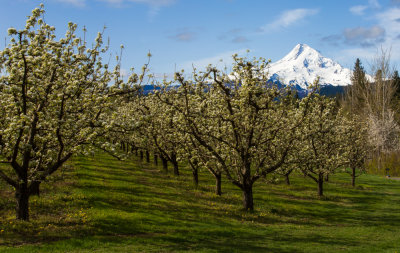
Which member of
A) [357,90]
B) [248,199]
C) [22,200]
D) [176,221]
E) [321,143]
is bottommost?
[176,221]

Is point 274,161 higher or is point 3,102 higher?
point 3,102

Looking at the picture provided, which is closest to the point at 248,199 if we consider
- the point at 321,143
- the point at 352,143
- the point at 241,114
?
the point at 241,114

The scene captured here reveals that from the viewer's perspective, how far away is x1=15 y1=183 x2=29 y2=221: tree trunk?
18152 mm

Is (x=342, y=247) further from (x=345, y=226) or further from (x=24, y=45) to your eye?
(x=24, y=45)

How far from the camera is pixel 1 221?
18.4 meters

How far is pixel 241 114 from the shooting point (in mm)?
25234

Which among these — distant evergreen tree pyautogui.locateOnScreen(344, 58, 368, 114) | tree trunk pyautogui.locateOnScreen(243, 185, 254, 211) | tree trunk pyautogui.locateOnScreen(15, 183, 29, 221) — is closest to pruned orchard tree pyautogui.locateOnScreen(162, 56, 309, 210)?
tree trunk pyautogui.locateOnScreen(243, 185, 254, 211)

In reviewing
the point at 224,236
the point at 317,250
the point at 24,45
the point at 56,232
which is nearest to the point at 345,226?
the point at 317,250

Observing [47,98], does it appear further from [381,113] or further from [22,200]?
[381,113]

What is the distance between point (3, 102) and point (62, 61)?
3487mm

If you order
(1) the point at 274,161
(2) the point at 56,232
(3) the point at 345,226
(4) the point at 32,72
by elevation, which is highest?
(4) the point at 32,72

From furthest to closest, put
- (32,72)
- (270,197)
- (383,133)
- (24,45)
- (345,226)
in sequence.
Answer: (383,133) → (270,197) → (345,226) → (32,72) → (24,45)

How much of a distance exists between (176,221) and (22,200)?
9333 mm

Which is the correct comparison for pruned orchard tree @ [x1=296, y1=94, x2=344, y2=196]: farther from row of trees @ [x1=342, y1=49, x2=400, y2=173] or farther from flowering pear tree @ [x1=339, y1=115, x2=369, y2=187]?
row of trees @ [x1=342, y1=49, x2=400, y2=173]
